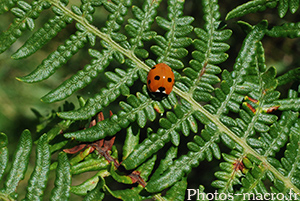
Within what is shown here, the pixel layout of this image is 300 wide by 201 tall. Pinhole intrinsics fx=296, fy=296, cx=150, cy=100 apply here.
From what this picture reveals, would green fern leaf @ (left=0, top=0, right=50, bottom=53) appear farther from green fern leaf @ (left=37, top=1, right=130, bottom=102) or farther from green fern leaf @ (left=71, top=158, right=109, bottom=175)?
green fern leaf @ (left=71, top=158, right=109, bottom=175)

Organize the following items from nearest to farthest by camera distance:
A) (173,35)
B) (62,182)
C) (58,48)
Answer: (62,182) → (58,48) → (173,35)

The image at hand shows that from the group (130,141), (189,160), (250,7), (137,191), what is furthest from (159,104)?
(250,7)

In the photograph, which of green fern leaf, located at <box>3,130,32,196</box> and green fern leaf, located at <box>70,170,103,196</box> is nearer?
green fern leaf, located at <box>3,130,32,196</box>

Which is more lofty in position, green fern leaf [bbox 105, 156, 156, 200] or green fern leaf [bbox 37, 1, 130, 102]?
green fern leaf [bbox 37, 1, 130, 102]

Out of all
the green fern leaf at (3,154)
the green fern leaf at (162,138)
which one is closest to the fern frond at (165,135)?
the green fern leaf at (162,138)

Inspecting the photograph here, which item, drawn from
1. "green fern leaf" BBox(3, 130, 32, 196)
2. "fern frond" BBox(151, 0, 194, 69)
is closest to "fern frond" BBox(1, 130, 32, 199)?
"green fern leaf" BBox(3, 130, 32, 196)

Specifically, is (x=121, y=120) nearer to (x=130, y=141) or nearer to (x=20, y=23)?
(x=130, y=141)

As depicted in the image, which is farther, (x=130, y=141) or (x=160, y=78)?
(x=130, y=141)

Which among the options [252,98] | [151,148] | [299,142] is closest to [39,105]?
[151,148]

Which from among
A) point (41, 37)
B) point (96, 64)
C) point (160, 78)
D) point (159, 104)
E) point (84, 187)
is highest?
point (41, 37)
